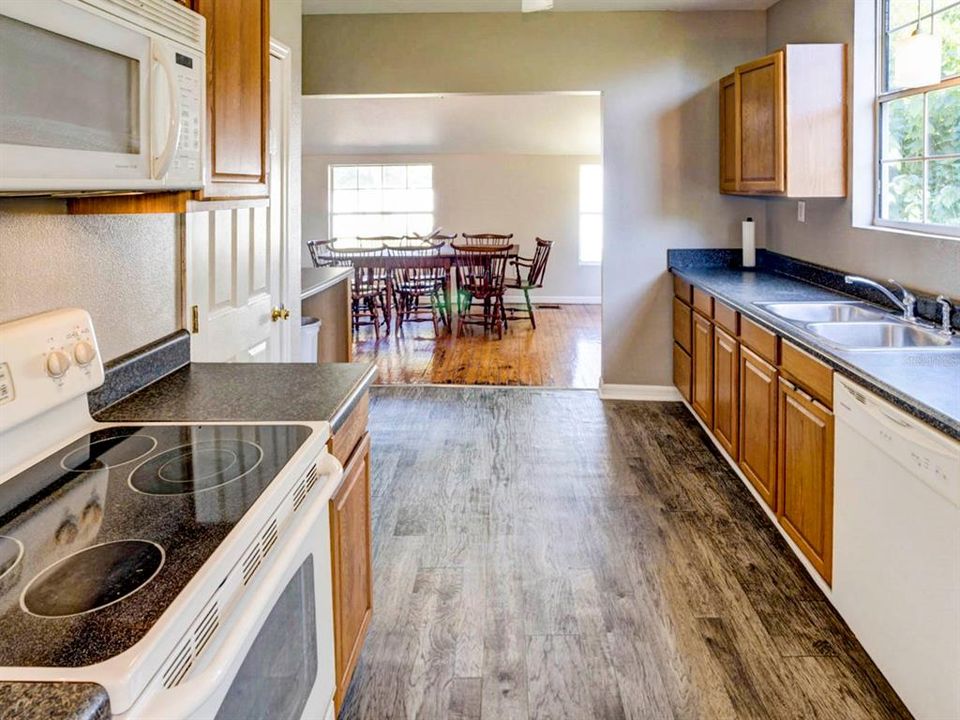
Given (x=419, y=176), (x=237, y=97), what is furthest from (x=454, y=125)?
(x=237, y=97)

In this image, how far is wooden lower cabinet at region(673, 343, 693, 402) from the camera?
455 cm

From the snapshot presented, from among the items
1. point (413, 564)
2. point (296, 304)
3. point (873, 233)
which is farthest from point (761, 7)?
point (413, 564)

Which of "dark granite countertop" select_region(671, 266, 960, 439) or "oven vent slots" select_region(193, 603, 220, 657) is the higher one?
"dark granite countertop" select_region(671, 266, 960, 439)

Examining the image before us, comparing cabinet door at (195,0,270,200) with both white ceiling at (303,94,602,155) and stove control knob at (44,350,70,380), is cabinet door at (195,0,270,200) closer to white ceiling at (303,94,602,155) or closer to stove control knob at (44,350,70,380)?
stove control knob at (44,350,70,380)

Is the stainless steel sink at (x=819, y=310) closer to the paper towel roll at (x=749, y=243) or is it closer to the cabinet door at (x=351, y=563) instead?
the paper towel roll at (x=749, y=243)

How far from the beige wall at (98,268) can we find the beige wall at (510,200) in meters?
7.99

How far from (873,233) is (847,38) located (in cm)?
97

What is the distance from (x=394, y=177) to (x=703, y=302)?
6841 millimetres

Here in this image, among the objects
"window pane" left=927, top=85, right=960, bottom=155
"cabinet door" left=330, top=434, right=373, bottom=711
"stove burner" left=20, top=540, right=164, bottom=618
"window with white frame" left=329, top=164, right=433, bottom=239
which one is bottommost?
"cabinet door" left=330, top=434, right=373, bottom=711

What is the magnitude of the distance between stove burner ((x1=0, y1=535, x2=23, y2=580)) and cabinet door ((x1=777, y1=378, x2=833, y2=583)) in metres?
2.07

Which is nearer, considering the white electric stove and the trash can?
the white electric stove

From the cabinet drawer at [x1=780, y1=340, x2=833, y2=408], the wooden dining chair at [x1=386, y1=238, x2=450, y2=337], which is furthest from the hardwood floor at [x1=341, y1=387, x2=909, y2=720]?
the wooden dining chair at [x1=386, y1=238, x2=450, y2=337]

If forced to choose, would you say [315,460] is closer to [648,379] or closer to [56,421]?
[56,421]

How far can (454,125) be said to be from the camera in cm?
890
